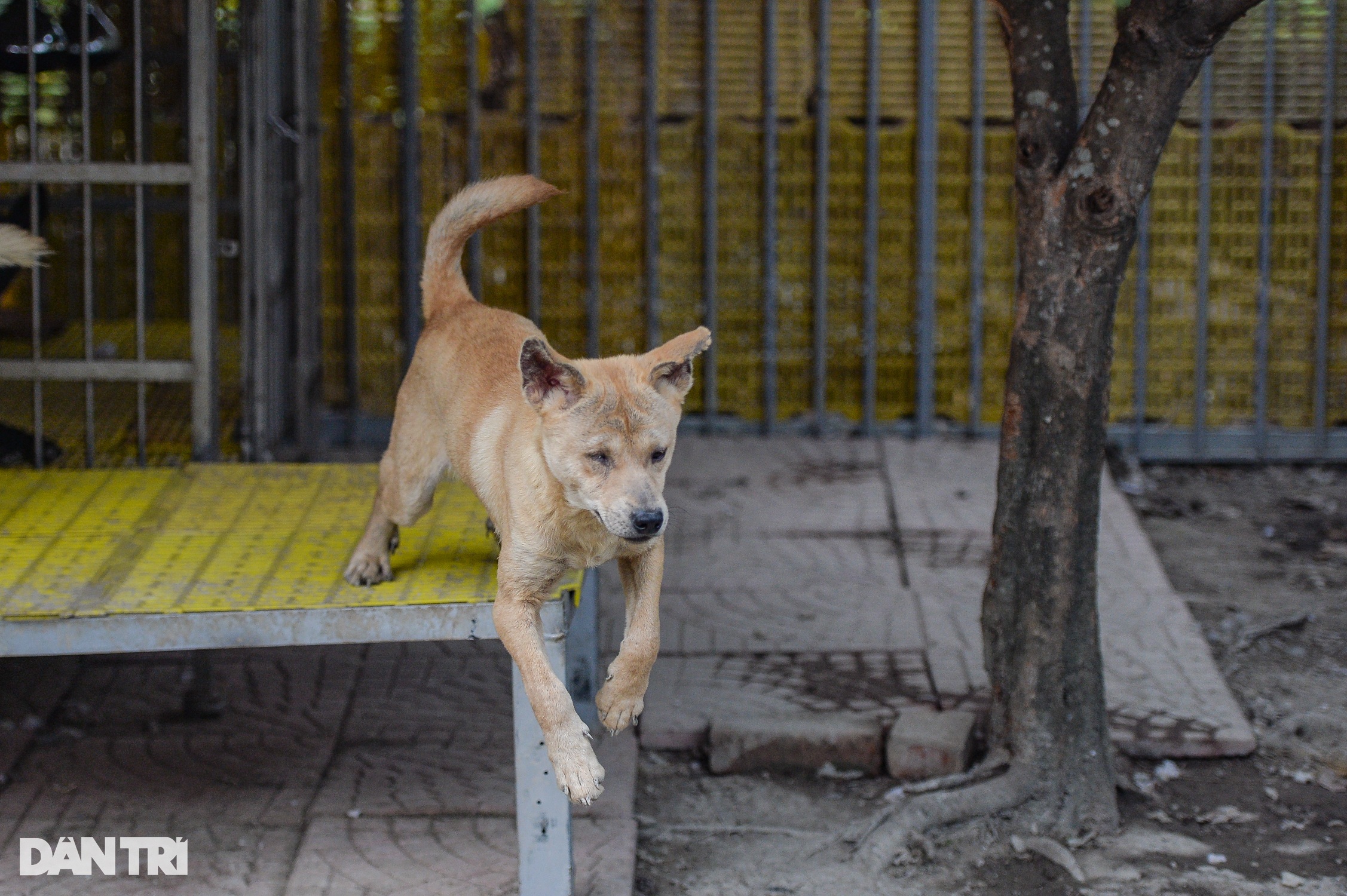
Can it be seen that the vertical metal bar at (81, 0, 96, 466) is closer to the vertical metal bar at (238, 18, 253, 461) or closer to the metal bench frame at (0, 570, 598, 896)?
the vertical metal bar at (238, 18, 253, 461)

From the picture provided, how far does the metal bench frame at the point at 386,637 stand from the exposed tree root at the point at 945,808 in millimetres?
1091

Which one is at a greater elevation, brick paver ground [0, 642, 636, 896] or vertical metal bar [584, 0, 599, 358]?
vertical metal bar [584, 0, 599, 358]

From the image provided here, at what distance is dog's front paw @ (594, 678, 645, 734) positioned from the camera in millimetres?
4141

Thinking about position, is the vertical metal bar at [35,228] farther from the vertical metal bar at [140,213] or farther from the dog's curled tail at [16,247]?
the dog's curled tail at [16,247]

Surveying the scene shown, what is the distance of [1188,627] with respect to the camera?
650 cm

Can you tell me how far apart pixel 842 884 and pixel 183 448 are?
360 cm

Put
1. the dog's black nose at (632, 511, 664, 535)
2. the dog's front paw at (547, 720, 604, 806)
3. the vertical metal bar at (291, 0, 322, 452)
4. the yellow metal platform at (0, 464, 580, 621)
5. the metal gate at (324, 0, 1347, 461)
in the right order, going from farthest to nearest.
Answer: the metal gate at (324, 0, 1347, 461) → the vertical metal bar at (291, 0, 322, 452) → the yellow metal platform at (0, 464, 580, 621) → the dog's front paw at (547, 720, 604, 806) → the dog's black nose at (632, 511, 664, 535)

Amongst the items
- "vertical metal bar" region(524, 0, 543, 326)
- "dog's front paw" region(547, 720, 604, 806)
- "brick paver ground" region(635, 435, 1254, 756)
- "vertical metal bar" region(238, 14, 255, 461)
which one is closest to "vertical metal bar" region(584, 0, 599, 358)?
"vertical metal bar" region(524, 0, 543, 326)

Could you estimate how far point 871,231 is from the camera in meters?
9.20

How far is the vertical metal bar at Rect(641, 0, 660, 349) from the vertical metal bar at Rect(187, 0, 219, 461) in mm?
3453

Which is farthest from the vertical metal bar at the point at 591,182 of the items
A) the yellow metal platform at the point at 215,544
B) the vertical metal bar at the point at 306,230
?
the yellow metal platform at the point at 215,544

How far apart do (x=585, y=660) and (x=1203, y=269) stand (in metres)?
5.52

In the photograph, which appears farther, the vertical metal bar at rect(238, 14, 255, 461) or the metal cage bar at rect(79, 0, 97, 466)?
the vertical metal bar at rect(238, 14, 255, 461)

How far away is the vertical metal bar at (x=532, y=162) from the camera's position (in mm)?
9055
